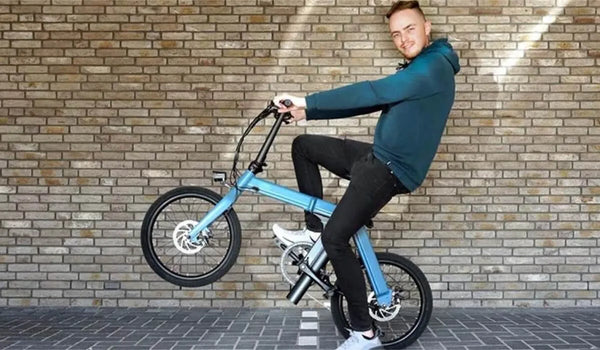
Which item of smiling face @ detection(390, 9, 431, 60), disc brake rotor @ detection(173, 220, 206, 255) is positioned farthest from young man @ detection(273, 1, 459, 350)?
disc brake rotor @ detection(173, 220, 206, 255)

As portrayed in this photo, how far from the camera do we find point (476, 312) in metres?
5.39

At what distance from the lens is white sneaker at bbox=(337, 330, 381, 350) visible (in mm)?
3861

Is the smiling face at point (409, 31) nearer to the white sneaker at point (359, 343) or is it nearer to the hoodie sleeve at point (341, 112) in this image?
the hoodie sleeve at point (341, 112)

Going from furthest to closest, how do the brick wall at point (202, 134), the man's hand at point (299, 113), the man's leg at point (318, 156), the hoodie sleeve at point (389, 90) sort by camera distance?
the brick wall at point (202, 134) → the man's leg at point (318, 156) → the man's hand at point (299, 113) → the hoodie sleeve at point (389, 90)

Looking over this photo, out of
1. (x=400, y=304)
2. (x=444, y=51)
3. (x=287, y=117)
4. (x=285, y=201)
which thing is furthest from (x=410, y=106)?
(x=400, y=304)

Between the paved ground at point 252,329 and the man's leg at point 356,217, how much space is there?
0.55 metres

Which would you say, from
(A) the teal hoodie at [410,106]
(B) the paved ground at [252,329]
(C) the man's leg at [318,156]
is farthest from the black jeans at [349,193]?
(B) the paved ground at [252,329]

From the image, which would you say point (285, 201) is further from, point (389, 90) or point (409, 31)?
point (409, 31)

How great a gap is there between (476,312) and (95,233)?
139 inches

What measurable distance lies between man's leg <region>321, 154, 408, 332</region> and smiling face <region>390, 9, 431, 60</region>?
2.36 ft

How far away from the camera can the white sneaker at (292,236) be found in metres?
4.04

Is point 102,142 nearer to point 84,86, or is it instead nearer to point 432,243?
point 84,86

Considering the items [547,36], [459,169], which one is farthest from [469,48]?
[459,169]

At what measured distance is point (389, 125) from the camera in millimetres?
3732
